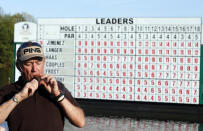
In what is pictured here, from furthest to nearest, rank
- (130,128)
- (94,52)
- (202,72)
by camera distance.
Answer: (94,52) → (202,72) → (130,128)

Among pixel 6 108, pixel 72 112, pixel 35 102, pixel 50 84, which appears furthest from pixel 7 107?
pixel 72 112

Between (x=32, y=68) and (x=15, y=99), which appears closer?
(x=15, y=99)

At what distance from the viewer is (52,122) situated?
2.99 meters

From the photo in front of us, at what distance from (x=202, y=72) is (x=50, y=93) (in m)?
13.3

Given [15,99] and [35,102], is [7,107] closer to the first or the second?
[15,99]

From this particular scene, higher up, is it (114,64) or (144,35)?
(144,35)

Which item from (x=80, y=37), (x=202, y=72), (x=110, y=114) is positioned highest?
(x=80, y=37)

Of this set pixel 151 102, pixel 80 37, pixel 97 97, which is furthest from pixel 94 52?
pixel 151 102

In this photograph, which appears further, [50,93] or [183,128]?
[183,128]

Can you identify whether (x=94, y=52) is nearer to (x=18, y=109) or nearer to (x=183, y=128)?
(x=183, y=128)

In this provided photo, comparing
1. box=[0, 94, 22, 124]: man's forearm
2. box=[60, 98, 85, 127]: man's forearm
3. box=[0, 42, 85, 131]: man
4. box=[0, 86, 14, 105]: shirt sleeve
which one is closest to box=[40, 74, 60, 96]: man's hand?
box=[0, 42, 85, 131]: man

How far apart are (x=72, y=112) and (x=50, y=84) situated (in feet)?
0.99

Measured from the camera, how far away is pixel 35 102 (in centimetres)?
301

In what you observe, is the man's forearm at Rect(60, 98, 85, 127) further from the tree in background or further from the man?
the tree in background
